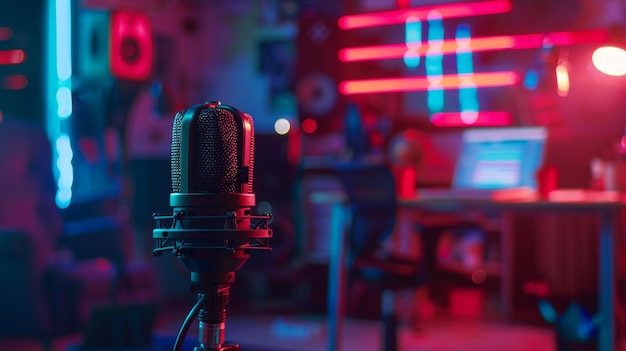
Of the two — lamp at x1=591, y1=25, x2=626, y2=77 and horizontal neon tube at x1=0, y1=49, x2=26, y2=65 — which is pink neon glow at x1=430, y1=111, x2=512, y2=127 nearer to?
lamp at x1=591, y1=25, x2=626, y2=77

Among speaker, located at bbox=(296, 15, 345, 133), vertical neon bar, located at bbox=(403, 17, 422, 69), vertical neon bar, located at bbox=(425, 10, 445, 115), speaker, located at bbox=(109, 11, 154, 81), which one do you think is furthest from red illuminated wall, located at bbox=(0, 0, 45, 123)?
vertical neon bar, located at bbox=(425, 10, 445, 115)

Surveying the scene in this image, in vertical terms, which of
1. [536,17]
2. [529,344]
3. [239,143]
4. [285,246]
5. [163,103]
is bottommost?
[529,344]

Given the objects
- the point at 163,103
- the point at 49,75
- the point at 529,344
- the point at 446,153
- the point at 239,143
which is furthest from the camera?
the point at 446,153

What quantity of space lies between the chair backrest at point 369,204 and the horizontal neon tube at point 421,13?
2.77 m

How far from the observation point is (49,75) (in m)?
4.95

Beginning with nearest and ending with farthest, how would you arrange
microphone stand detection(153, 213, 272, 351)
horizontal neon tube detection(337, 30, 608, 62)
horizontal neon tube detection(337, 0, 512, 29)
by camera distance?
microphone stand detection(153, 213, 272, 351) → horizontal neon tube detection(337, 30, 608, 62) → horizontal neon tube detection(337, 0, 512, 29)

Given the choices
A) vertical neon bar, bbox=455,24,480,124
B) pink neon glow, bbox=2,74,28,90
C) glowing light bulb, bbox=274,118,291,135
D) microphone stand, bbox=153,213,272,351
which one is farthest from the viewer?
glowing light bulb, bbox=274,118,291,135

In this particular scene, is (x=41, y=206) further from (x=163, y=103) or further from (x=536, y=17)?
(x=536, y=17)

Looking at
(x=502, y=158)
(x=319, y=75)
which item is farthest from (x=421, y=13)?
(x=502, y=158)

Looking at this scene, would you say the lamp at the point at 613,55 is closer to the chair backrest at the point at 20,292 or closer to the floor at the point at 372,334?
the floor at the point at 372,334

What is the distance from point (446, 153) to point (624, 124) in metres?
2.05

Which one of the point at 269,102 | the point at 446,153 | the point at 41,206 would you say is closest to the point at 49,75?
the point at 41,206

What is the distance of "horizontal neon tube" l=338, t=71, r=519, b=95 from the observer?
5.18 meters

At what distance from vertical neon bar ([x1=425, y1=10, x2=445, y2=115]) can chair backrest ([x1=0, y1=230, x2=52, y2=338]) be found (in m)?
3.14
